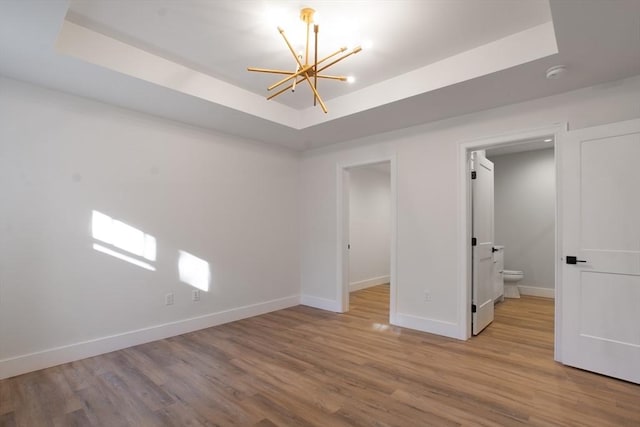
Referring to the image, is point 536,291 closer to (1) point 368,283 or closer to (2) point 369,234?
(1) point 368,283

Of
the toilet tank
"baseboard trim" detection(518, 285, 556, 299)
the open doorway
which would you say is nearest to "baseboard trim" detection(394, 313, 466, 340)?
the open doorway

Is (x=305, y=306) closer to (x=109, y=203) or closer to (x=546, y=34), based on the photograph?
(x=109, y=203)

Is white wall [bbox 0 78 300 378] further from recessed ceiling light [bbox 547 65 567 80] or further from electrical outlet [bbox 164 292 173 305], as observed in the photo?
recessed ceiling light [bbox 547 65 567 80]

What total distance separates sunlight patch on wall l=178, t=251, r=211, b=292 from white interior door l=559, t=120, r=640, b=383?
150 inches

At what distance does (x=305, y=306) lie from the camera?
5.05 m

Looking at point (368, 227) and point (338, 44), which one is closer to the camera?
point (338, 44)

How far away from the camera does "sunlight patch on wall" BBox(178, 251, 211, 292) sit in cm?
383

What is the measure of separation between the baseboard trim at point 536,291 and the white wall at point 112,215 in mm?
4620

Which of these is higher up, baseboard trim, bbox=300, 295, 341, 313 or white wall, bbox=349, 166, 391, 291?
white wall, bbox=349, 166, 391, 291

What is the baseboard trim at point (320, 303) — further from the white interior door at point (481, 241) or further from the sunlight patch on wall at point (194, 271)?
the white interior door at point (481, 241)

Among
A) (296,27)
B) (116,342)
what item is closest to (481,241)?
(296,27)

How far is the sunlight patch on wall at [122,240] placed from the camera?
3195 millimetres

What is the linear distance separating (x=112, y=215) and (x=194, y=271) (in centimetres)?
112

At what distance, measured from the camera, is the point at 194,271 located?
12.9 feet
